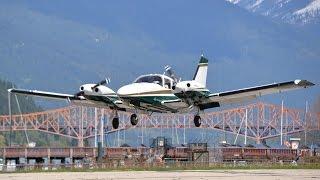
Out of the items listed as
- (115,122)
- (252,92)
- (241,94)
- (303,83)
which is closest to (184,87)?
(241,94)

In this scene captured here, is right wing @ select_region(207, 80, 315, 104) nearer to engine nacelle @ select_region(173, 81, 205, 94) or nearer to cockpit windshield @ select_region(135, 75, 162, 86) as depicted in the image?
engine nacelle @ select_region(173, 81, 205, 94)

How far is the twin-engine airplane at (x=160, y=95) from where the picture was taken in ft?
264

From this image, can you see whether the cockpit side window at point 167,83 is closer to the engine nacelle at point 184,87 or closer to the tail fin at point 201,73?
the engine nacelle at point 184,87

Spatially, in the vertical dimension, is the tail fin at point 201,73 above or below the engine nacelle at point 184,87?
above

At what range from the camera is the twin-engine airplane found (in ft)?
264

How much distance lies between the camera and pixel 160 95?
8156cm

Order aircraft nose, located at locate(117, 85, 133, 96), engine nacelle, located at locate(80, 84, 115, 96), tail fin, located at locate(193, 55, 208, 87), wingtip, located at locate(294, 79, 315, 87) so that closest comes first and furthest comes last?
wingtip, located at locate(294, 79, 315, 87)
aircraft nose, located at locate(117, 85, 133, 96)
engine nacelle, located at locate(80, 84, 115, 96)
tail fin, located at locate(193, 55, 208, 87)

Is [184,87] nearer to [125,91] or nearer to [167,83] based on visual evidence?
[167,83]

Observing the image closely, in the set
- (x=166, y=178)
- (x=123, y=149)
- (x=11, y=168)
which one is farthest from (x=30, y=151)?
(x=166, y=178)

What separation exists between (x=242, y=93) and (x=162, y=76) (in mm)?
8348

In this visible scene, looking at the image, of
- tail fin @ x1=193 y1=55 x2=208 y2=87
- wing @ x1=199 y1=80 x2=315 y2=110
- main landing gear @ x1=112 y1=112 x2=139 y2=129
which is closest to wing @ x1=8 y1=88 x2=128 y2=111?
main landing gear @ x1=112 y1=112 x2=139 y2=129

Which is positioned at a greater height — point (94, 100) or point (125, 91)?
point (125, 91)

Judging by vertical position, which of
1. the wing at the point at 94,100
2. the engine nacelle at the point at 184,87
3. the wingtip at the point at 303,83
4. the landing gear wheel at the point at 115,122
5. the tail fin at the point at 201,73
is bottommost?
the landing gear wheel at the point at 115,122

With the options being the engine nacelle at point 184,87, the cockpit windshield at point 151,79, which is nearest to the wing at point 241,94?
the engine nacelle at point 184,87
